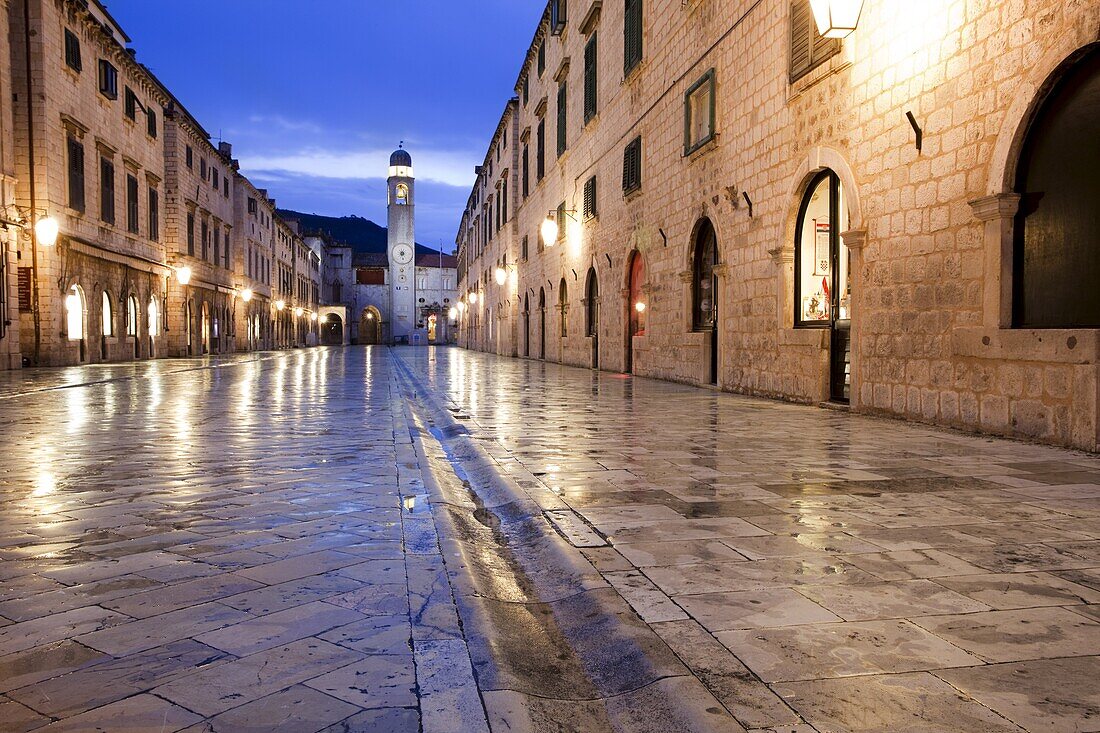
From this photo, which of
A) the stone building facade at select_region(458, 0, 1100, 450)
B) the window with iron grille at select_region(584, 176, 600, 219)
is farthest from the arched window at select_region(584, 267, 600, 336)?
the stone building facade at select_region(458, 0, 1100, 450)

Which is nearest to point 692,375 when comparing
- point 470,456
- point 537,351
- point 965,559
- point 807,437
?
point 807,437

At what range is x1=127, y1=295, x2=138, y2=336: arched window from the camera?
27.2 m

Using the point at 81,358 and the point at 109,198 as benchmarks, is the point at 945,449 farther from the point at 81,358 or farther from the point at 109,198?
the point at 109,198

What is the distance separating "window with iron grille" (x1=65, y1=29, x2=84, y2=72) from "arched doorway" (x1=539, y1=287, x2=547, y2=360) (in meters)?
16.5

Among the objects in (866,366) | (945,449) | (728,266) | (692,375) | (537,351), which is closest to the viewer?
(945,449)

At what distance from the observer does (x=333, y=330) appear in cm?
8338

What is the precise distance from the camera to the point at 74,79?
888 inches

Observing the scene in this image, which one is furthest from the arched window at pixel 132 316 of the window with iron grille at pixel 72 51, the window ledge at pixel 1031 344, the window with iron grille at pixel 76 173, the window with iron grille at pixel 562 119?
the window ledge at pixel 1031 344

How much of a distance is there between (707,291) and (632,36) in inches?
288

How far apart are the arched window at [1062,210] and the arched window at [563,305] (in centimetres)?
1954

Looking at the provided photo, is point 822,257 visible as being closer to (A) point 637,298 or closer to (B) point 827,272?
(B) point 827,272

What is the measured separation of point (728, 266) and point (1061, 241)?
6631 mm

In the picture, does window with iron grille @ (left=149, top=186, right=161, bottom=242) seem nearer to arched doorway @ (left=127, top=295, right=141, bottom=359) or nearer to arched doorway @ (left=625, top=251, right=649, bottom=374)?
arched doorway @ (left=127, top=295, right=141, bottom=359)

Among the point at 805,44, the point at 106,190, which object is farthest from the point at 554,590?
the point at 106,190
